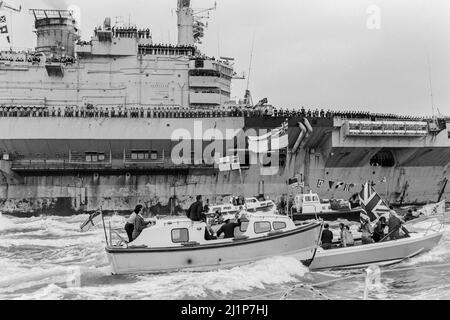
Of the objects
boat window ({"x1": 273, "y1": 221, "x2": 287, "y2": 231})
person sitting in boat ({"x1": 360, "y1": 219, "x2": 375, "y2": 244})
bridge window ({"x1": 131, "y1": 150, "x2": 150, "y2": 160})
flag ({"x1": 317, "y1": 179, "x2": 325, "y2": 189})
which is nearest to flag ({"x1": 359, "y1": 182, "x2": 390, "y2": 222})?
person sitting in boat ({"x1": 360, "y1": 219, "x2": 375, "y2": 244})

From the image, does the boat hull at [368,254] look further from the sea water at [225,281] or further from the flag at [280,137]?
the flag at [280,137]

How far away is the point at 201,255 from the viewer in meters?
16.2

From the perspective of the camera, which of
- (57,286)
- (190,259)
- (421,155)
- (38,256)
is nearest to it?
(57,286)

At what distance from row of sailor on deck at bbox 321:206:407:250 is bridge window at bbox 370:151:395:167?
20.1 m

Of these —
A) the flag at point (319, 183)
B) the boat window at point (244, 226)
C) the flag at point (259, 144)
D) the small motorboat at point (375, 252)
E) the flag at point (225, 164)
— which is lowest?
the small motorboat at point (375, 252)

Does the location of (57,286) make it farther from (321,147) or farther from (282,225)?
(321,147)

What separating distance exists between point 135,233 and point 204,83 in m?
26.0

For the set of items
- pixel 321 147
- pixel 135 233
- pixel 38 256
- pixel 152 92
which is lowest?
pixel 38 256

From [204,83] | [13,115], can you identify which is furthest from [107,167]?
[204,83]

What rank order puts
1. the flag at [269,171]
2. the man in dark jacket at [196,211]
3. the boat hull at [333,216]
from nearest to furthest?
the man in dark jacket at [196,211] → the boat hull at [333,216] → the flag at [269,171]

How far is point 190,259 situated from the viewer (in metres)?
16.2

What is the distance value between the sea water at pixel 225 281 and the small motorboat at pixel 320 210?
10.8m

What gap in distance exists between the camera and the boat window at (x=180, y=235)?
54.7 feet

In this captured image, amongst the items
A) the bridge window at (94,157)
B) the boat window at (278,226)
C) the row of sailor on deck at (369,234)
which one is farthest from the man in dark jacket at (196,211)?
the bridge window at (94,157)
